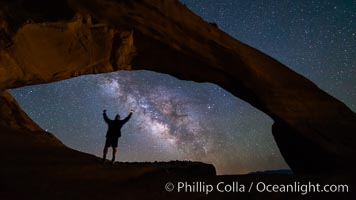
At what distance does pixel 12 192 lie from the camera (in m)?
6.34

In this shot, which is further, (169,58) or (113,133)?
(169,58)

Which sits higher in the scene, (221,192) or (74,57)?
(74,57)

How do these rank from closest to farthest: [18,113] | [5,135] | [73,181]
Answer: [73,181] < [5,135] < [18,113]

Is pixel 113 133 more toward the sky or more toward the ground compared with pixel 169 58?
more toward the ground

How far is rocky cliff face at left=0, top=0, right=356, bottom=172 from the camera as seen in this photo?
12781 mm

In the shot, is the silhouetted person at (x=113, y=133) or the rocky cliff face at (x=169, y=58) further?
the rocky cliff face at (x=169, y=58)

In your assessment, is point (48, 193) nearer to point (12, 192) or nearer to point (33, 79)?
point (12, 192)

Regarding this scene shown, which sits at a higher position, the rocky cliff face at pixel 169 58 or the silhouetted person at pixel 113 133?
the rocky cliff face at pixel 169 58

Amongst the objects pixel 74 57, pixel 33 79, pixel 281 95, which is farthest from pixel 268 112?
pixel 33 79

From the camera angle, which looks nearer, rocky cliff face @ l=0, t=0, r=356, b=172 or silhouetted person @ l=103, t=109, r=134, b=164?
silhouetted person @ l=103, t=109, r=134, b=164

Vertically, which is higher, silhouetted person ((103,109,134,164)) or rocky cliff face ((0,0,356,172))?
rocky cliff face ((0,0,356,172))

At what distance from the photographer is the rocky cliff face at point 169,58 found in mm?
12781

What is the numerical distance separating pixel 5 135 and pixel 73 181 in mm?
3801

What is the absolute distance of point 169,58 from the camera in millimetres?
15680
